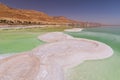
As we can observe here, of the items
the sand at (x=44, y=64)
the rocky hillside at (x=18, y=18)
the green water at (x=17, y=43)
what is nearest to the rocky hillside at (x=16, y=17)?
the rocky hillside at (x=18, y=18)

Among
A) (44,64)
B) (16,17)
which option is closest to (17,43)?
(44,64)

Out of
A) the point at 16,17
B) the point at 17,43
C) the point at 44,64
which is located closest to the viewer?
the point at 44,64

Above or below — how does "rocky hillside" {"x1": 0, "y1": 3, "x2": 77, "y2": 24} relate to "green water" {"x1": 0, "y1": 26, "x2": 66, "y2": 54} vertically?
above

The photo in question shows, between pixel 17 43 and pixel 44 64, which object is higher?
pixel 17 43

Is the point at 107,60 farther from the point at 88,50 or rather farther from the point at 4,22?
the point at 4,22

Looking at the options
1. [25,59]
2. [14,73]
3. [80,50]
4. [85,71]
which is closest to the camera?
[14,73]

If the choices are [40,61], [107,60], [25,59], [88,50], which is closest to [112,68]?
[107,60]

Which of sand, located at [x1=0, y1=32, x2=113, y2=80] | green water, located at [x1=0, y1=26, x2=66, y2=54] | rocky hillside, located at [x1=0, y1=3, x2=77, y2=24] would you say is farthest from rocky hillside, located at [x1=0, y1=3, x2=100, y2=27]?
sand, located at [x1=0, y1=32, x2=113, y2=80]

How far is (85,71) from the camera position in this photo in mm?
10297

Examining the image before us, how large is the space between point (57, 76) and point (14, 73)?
2.41 meters

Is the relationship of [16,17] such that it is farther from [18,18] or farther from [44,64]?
[44,64]

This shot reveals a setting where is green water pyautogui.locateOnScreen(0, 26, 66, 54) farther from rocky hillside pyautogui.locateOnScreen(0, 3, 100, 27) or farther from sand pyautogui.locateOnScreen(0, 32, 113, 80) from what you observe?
rocky hillside pyautogui.locateOnScreen(0, 3, 100, 27)

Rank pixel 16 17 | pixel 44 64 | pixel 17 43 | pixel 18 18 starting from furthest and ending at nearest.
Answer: pixel 16 17 → pixel 18 18 → pixel 17 43 → pixel 44 64

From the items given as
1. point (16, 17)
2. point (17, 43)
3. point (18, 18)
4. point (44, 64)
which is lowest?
point (44, 64)
